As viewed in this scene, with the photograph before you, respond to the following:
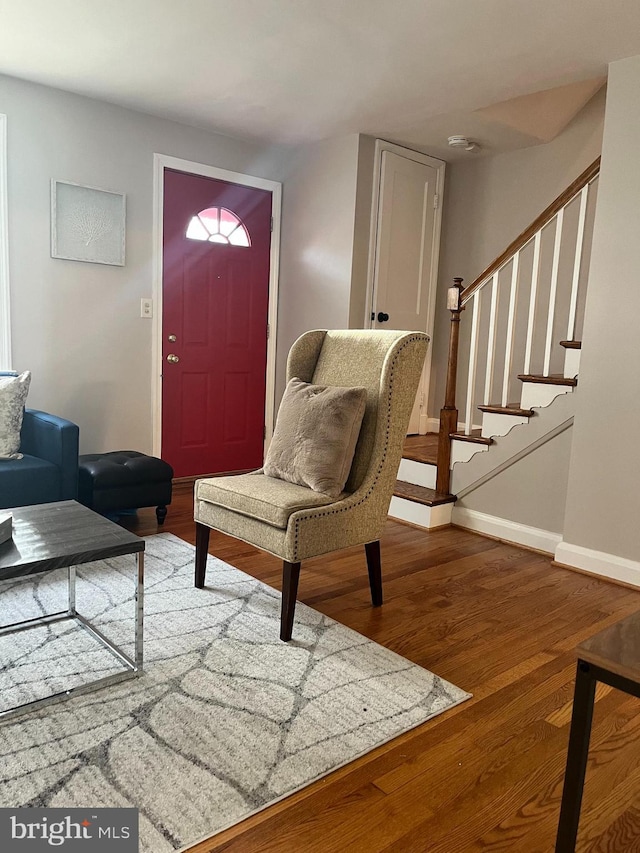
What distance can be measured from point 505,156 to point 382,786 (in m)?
4.37

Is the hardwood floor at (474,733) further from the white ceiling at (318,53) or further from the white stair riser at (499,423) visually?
the white ceiling at (318,53)

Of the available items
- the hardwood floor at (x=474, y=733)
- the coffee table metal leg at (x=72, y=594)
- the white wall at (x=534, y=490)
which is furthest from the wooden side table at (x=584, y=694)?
the white wall at (x=534, y=490)

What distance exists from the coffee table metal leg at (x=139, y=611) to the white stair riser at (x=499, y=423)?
2320 millimetres

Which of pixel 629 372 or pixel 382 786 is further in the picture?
pixel 629 372

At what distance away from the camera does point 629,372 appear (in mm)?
3012

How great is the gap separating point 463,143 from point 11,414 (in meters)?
3.29

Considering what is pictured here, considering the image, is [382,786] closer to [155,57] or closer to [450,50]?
[450,50]

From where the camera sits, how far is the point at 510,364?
12.1 feet

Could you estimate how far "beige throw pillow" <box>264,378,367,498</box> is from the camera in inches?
97.3

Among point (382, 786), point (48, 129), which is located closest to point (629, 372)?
point (382, 786)

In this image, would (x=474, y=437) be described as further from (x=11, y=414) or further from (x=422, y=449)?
(x=11, y=414)

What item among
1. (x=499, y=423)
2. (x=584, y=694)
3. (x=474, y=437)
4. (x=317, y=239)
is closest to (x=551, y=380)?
(x=499, y=423)

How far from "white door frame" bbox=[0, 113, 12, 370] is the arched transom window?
1.15 m

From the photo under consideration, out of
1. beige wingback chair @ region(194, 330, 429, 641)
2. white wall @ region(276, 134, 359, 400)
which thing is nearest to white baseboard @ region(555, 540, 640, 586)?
beige wingback chair @ region(194, 330, 429, 641)
